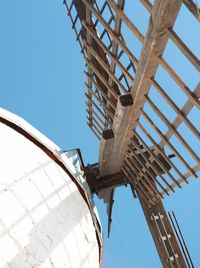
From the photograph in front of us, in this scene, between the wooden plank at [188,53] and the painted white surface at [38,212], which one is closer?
the wooden plank at [188,53]

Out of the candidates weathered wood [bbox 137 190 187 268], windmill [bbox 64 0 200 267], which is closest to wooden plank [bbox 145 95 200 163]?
windmill [bbox 64 0 200 267]

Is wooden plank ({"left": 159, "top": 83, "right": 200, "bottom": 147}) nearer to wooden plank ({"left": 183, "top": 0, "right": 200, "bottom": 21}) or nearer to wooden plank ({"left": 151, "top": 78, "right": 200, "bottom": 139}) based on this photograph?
wooden plank ({"left": 151, "top": 78, "right": 200, "bottom": 139})

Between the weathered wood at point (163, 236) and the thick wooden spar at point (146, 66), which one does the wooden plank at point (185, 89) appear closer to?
the thick wooden spar at point (146, 66)

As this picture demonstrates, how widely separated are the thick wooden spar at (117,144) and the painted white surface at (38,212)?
0.99m

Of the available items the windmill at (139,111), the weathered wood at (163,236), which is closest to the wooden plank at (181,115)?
the windmill at (139,111)

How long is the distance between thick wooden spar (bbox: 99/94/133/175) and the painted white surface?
0.99m

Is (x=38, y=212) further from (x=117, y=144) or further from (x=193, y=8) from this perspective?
(x=193, y=8)

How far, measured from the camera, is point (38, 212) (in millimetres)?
3598

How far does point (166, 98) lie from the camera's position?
362 cm

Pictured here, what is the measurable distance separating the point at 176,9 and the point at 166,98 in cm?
104

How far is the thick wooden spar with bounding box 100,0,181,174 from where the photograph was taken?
2908 millimetres

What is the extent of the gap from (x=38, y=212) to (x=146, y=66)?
206 cm

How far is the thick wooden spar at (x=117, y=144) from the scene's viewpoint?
14.8ft

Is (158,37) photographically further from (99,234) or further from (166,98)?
(99,234)
